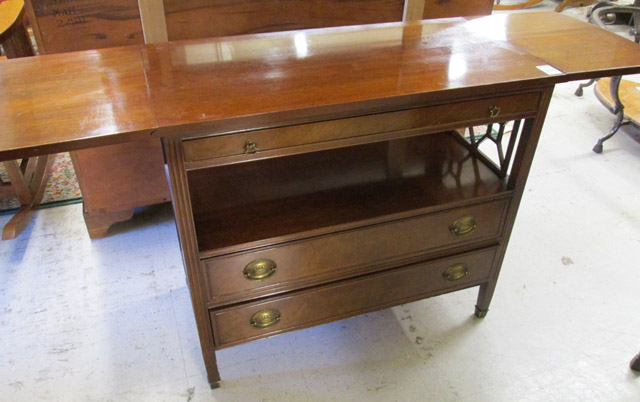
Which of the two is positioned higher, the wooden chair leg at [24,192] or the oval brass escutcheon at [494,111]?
the oval brass escutcheon at [494,111]

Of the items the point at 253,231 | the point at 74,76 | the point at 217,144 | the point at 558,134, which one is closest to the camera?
the point at 217,144

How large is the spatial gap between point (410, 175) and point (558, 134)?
173 cm

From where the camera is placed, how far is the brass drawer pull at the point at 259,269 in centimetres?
131

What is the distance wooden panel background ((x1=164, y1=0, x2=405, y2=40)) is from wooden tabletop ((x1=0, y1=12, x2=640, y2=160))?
12.5 inches

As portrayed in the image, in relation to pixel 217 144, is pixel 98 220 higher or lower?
lower

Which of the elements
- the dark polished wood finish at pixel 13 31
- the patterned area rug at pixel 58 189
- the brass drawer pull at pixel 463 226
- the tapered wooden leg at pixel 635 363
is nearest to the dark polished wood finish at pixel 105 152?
the patterned area rug at pixel 58 189

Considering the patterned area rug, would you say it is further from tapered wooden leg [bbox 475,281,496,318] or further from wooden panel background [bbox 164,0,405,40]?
tapered wooden leg [bbox 475,281,496,318]

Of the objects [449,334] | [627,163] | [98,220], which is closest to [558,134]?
[627,163]

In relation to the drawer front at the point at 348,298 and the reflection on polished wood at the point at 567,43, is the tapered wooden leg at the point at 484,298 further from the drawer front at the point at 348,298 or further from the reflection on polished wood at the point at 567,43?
the reflection on polished wood at the point at 567,43

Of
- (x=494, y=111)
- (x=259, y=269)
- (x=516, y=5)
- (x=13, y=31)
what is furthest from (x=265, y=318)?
(x=516, y=5)

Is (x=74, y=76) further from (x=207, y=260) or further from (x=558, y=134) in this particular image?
(x=558, y=134)

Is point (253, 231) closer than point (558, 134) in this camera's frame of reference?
Yes

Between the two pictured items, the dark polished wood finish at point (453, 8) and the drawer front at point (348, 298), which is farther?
the dark polished wood finish at point (453, 8)

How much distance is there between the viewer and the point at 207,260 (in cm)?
125
